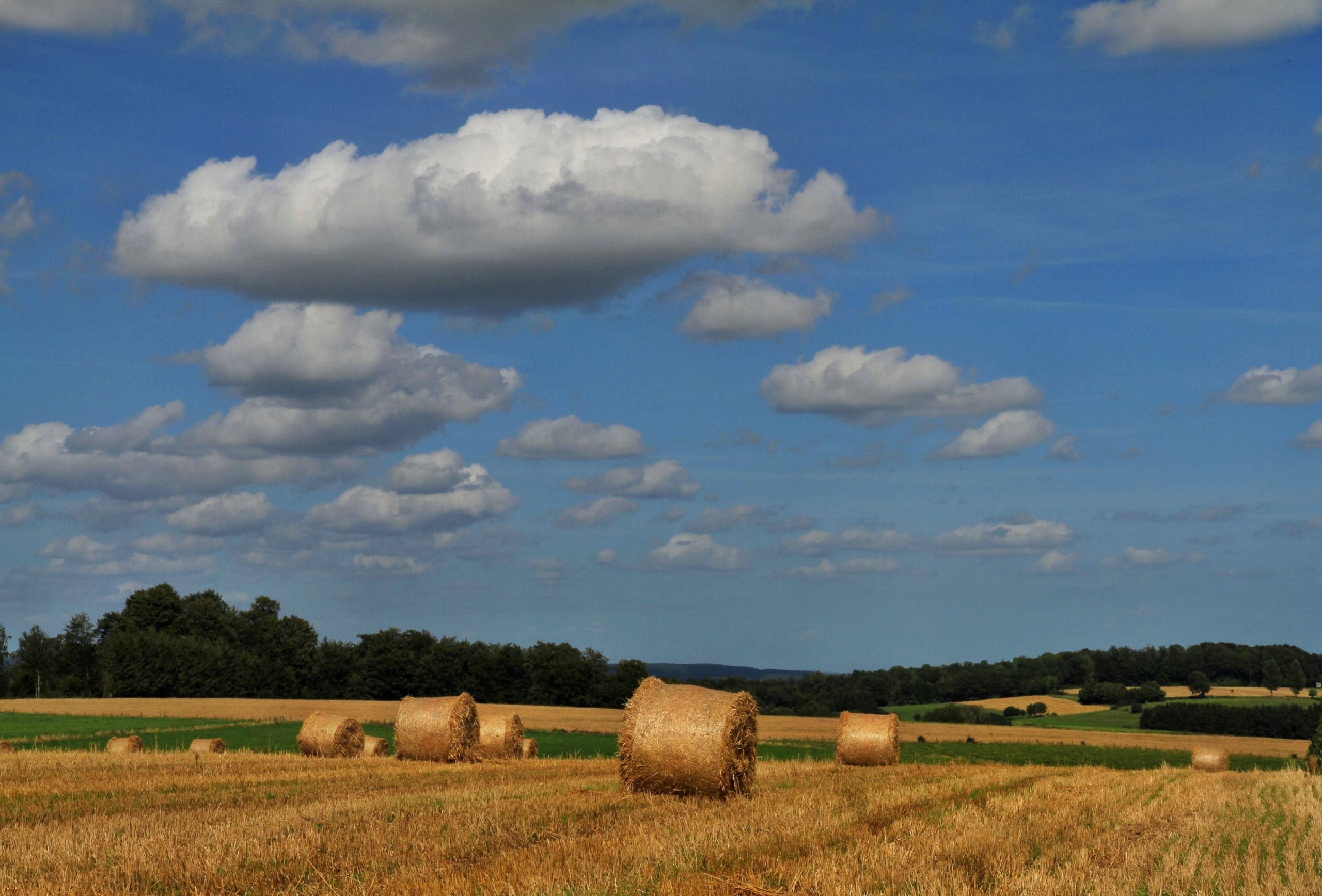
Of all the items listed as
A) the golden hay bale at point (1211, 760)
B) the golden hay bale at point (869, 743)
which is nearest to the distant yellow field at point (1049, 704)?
the golden hay bale at point (1211, 760)

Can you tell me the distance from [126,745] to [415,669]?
7271 cm

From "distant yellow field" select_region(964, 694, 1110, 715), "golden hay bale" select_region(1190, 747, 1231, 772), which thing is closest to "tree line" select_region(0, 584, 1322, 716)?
"distant yellow field" select_region(964, 694, 1110, 715)

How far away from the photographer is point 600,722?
61406 millimetres

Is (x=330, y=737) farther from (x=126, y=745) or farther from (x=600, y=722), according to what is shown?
(x=600, y=722)

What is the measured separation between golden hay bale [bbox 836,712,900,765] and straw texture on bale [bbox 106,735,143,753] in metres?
19.7

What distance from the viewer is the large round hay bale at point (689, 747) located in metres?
16.8

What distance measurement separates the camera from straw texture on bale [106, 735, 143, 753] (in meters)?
31.4

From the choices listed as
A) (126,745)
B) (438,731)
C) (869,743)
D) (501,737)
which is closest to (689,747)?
(438,731)

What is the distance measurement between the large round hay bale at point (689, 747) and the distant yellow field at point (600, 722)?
32756 millimetres

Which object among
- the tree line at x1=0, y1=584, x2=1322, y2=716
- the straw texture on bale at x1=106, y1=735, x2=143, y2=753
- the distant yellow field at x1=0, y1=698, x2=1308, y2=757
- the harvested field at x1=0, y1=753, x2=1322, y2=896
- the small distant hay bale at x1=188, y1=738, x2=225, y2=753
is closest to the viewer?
→ the harvested field at x1=0, y1=753, x2=1322, y2=896

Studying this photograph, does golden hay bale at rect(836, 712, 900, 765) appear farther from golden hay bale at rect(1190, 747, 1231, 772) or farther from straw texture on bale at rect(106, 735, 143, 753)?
straw texture on bale at rect(106, 735, 143, 753)

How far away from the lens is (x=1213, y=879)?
10.2 metres

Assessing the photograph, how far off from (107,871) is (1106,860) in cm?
918

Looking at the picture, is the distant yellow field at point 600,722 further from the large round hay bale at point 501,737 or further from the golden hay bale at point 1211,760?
the large round hay bale at point 501,737
